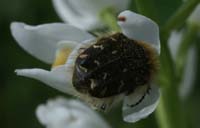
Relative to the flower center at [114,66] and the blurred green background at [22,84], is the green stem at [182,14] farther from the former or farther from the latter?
the blurred green background at [22,84]

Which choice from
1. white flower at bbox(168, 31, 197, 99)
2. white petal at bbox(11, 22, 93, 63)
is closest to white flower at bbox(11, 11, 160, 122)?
white petal at bbox(11, 22, 93, 63)

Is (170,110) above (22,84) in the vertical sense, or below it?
above

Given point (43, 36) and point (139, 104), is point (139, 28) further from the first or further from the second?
point (43, 36)

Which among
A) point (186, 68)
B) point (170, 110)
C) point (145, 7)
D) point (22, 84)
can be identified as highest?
point (145, 7)

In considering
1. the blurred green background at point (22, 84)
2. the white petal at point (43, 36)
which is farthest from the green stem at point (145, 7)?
the blurred green background at point (22, 84)

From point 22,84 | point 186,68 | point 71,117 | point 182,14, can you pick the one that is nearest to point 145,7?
point 182,14

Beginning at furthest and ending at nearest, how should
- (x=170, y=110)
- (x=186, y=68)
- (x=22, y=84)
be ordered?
(x=22, y=84)
(x=186, y=68)
(x=170, y=110)

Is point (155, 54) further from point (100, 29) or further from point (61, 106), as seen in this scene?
point (61, 106)
